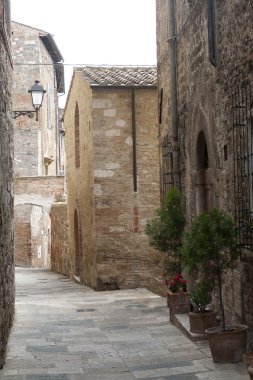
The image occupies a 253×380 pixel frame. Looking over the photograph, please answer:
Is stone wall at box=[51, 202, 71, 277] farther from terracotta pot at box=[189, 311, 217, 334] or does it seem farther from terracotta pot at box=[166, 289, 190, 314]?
terracotta pot at box=[189, 311, 217, 334]

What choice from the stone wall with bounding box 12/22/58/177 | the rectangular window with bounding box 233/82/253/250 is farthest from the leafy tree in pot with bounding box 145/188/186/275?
the stone wall with bounding box 12/22/58/177

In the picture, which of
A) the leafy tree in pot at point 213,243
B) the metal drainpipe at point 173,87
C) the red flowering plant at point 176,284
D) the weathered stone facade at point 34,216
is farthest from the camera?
the weathered stone facade at point 34,216

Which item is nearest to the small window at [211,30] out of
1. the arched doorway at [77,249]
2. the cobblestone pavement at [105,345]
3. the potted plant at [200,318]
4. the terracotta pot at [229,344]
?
the potted plant at [200,318]

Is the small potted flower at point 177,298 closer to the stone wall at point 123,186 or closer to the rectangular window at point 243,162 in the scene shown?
the rectangular window at point 243,162

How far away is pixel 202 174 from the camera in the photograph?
31.9ft

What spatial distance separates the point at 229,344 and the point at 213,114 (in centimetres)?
334

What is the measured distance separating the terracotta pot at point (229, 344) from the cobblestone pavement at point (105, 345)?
0.10m

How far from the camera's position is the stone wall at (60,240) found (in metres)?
22.7

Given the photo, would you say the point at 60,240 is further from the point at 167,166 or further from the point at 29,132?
the point at 167,166

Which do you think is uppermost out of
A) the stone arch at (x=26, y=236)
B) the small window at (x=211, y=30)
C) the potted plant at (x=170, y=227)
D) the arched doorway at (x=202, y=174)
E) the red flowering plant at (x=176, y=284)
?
the small window at (x=211, y=30)

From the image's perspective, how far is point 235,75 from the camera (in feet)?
24.5

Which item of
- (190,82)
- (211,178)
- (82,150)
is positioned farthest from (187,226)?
(82,150)

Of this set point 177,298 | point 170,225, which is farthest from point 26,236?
point 177,298

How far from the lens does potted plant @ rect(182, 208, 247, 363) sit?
6.78 meters
